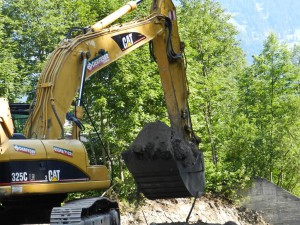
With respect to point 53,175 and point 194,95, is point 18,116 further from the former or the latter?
point 194,95

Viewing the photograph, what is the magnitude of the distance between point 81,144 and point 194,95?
11.8 meters

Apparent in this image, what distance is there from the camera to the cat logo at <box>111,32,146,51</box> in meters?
10.1

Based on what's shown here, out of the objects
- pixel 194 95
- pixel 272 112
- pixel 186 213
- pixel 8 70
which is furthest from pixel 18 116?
pixel 272 112

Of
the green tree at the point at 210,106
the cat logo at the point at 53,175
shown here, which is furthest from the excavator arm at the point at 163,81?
the green tree at the point at 210,106

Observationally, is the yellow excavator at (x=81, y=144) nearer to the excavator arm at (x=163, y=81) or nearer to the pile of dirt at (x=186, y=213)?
the excavator arm at (x=163, y=81)

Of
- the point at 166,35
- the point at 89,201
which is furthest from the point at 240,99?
the point at 89,201

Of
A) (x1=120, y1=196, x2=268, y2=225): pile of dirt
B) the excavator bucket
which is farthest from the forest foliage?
the excavator bucket

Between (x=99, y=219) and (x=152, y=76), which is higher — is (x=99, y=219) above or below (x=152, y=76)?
below

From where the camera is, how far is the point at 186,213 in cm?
1827

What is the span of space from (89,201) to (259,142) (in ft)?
42.6

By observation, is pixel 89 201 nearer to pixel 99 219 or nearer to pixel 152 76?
pixel 99 219

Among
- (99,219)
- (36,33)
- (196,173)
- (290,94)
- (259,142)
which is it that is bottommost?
(99,219)

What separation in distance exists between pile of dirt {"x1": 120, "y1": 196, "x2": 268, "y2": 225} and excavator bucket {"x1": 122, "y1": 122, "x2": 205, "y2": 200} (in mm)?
5398

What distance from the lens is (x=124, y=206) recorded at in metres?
17.1
